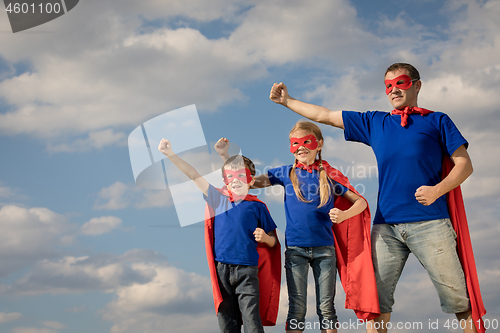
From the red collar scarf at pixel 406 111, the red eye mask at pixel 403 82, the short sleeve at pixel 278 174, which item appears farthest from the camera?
the short sleeve at pixel 278 174

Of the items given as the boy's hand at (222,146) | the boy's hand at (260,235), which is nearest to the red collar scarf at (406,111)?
the boy's hand at (260,235)

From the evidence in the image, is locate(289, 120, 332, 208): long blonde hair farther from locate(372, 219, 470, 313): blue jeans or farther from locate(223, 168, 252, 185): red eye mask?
locate(372, 219, 470, 313): blue jeans

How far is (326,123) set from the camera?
4656 millimetres

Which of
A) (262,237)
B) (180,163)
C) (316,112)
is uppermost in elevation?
Answer: (316,112)

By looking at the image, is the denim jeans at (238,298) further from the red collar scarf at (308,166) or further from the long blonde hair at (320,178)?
the red collar scarf at (308,166)

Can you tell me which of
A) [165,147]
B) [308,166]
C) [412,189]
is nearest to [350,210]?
[308,166]

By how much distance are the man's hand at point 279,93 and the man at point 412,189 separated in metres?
0.42

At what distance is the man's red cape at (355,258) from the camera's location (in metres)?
4.62

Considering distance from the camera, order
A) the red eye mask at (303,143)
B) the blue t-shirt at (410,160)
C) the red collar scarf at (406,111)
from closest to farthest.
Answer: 1. the blue t-shirt at (410,160)
2. the red collar scarf at (406,111)
3. the red eye mask at (303,143)

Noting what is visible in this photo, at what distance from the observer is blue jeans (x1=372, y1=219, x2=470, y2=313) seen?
400 centimetres

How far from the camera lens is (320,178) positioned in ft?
16.5

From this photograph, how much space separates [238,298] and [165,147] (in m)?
1.90

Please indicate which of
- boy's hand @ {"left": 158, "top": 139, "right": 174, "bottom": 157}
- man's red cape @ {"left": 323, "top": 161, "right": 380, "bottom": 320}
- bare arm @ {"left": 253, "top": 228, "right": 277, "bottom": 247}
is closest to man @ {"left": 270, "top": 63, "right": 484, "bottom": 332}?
man's red cape @ {"left": 323, "top": 161, "right": 380, "bottom": 320}

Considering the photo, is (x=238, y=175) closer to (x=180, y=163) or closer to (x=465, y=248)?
(x=180, y=163)
